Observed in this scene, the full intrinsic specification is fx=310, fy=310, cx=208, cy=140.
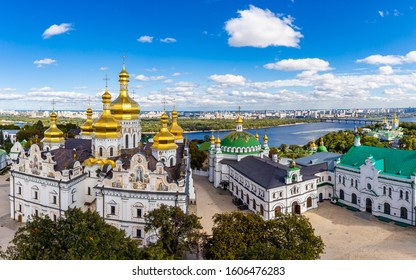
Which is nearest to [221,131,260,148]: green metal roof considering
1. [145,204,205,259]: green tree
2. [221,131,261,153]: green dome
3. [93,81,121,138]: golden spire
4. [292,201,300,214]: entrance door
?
[221,131,261,153]: green dome

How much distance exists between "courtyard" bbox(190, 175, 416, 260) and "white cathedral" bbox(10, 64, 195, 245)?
130 centimetres

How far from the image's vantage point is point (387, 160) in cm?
1020

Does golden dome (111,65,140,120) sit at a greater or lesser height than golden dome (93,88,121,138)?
greater

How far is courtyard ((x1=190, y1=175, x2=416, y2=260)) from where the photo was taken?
294 inches

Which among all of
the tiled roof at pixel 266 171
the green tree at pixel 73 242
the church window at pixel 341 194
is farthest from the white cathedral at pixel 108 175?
the church window at pixel 341 194

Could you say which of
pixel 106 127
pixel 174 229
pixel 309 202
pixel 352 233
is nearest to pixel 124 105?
pixel 106 127

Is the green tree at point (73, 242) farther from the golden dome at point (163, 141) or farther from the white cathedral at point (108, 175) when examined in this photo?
the golden dome at point (163, 141)

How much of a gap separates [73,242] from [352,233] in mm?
7358

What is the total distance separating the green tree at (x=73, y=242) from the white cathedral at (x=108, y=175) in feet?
8.32

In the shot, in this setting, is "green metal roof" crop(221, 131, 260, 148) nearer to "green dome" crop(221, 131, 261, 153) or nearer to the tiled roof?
"green dome" crop(221, 131, 261, 153)

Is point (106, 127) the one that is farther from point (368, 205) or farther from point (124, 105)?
point (368, 205)

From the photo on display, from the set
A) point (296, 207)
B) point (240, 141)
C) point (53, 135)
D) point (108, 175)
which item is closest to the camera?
point (108, 175)

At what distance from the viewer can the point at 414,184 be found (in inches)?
360
